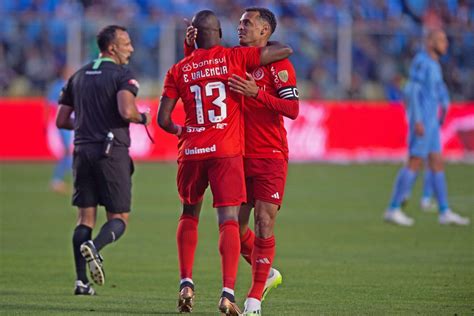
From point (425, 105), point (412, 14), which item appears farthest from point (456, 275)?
point (412, 14)

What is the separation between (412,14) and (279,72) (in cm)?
2477

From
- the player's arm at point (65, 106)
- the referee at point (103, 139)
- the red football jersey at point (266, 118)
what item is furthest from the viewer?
the player's arm at point (65, 106)

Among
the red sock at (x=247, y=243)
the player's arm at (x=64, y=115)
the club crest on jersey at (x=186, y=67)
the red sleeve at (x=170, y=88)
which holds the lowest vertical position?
the red sock at (x=247, y=243)

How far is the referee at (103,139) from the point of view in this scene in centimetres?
1005

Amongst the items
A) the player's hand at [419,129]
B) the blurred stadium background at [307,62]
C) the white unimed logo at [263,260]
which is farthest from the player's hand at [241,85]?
the blurred stadium background at [307,62]

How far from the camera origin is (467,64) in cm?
3150

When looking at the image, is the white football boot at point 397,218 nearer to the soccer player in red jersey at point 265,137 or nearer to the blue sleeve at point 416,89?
the blue sleeve at point 416,89

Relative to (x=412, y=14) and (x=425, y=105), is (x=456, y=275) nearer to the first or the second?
(x=425, y=105)

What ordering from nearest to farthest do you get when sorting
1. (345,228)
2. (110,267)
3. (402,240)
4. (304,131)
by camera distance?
(110,267), (402,240), (345,228), (304,131)

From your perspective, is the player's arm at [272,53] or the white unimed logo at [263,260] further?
the white unimed logo at [263,260]

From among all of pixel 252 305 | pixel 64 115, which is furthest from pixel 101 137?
pixel 252 305

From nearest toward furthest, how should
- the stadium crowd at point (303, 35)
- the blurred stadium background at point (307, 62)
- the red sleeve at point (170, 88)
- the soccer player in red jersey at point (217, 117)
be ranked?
1. the soccer player in red jersey at point (217, 117)
2. the red sleeve at point (170, 88)
3. the blurred stadium background at point (307, 62)
4. the stadium crowd at point (303, 35)

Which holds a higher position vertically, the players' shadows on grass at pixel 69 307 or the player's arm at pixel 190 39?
the player's arm at pixel 190 39

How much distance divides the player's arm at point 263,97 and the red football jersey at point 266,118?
191 millimetres
